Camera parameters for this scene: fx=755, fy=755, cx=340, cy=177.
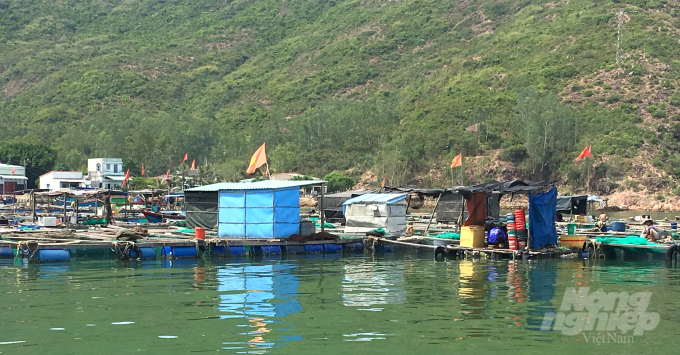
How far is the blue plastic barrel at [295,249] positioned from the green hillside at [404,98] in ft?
213

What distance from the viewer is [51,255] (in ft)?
95.2

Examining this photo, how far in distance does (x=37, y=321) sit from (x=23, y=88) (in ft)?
588

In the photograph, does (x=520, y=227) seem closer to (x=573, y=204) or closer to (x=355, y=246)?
(x=355, y=246)

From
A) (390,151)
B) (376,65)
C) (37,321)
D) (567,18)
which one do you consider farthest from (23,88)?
(37,321)

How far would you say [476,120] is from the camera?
109 metres

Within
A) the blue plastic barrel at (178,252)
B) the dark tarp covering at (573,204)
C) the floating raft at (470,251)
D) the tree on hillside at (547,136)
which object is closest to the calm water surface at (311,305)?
the floating raft at (470,251)

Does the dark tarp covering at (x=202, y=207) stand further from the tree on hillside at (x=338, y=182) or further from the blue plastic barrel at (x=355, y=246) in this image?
the tree on hillside at (x=338, y=182)

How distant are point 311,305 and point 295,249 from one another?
13.5 meters

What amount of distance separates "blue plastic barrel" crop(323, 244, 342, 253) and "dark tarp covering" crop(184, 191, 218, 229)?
757cm

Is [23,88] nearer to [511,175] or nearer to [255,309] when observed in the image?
[511,175]

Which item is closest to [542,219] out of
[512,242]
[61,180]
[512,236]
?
[512,236]

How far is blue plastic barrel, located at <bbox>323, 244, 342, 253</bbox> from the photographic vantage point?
33.4 meters

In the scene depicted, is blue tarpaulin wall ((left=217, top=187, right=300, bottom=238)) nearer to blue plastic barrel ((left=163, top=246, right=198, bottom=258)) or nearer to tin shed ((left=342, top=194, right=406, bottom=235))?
blue plastic barrel ((left=163, top=246, right=198, bottom=258))

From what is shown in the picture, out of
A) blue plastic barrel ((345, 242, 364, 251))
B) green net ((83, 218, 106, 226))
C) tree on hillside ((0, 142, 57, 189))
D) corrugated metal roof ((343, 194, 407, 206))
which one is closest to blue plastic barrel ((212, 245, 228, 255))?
blue plastic barrel ((345, 242, 364, 251))
